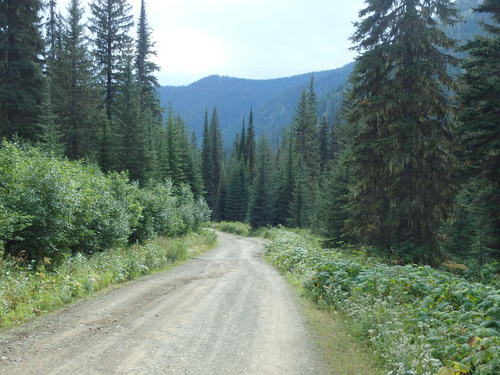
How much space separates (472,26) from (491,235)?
224 metres

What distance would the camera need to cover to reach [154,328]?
21.0ft

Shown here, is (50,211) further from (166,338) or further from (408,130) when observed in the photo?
(408,130)

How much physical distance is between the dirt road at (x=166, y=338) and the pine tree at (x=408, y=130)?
6.51 meters

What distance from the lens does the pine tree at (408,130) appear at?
42.4ft

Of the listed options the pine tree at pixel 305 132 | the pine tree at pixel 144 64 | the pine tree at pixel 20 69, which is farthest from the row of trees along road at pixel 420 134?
the pine tree at pixel 305 132

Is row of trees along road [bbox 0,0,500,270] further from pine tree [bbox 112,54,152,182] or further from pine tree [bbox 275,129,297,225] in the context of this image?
pine tree [bbox 275,129,297,225]

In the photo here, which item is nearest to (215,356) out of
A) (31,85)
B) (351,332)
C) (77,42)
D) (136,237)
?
(351,332)

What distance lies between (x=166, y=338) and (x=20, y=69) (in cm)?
2124

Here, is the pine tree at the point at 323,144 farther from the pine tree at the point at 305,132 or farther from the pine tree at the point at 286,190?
the pine tree at the point at 286,190

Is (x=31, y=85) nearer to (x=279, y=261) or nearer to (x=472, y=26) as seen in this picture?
(x=279, y=261)

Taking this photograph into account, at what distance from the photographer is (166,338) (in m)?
5.92

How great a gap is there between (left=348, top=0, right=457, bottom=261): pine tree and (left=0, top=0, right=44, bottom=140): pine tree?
62.4 ft

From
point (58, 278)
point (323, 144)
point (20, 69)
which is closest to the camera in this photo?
point (58, 278)

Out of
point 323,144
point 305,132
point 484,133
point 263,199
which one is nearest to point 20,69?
point 484,133
